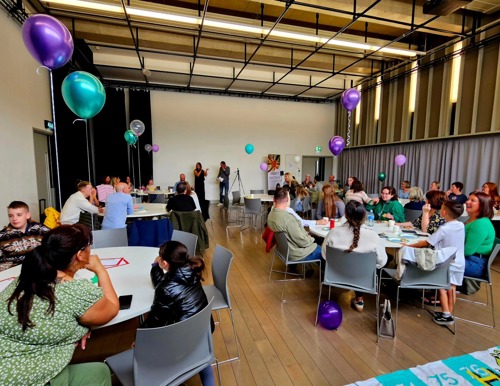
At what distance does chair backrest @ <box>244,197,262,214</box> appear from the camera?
6.09 metres

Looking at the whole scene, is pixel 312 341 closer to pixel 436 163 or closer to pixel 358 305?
pixel 358 305

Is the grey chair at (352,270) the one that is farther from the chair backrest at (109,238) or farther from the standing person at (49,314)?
the chair backrest at (109,238)

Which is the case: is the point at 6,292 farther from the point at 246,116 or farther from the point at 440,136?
the point at 246,116

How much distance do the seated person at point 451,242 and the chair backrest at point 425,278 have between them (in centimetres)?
22

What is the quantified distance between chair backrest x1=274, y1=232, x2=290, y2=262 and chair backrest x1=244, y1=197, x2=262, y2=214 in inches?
110

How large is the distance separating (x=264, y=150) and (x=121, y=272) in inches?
396

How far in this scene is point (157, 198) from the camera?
6.75m

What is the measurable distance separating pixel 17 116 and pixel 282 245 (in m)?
5.34

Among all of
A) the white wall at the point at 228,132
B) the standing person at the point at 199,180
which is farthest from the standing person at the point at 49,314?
the white wall at the point at 228,132

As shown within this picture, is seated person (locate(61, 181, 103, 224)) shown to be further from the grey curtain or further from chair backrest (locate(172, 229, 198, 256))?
the grey curtain

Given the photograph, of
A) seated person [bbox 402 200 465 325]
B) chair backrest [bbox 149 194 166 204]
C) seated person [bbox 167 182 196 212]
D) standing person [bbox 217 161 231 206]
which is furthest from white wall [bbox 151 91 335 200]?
seated person [bbox 402 200 465 325]

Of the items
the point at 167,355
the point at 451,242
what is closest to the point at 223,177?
the point at 451,242

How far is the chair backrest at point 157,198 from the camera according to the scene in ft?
22.0

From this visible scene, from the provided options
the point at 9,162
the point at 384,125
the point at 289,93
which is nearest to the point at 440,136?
the point at 384,125
